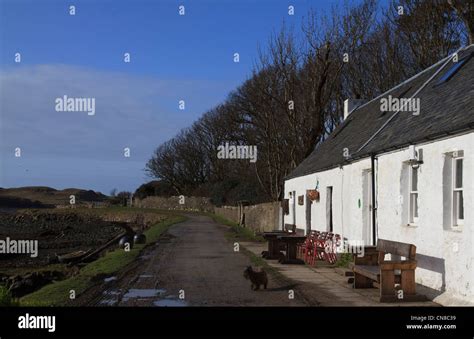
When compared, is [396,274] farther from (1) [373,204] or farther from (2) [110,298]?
(2) [110,298]

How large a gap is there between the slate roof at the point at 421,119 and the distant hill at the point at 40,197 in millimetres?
82971

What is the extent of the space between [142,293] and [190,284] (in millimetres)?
1644

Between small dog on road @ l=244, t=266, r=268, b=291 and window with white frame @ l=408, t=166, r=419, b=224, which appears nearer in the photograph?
small dog on road @ l=244, t=266, r=268, b=291

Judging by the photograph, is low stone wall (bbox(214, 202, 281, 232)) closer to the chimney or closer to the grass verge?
the chimney

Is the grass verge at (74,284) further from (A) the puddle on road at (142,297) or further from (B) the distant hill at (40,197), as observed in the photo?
(B) the distant hill at (40,197)

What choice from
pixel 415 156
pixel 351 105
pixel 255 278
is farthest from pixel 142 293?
pixel 351 105

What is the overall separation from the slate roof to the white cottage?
31 mm

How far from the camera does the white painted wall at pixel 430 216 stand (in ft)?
34.6

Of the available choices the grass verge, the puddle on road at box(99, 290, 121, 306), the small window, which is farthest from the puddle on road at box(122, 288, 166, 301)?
the small window

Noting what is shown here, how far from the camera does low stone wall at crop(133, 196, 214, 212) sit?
74469mm

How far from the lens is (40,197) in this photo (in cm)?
11269

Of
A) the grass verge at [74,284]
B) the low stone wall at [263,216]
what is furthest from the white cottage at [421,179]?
the low stone wall at [263,216]

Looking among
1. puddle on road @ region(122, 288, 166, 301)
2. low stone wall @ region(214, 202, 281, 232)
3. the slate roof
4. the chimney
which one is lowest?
puddle on road @ region(122, 288, 166, 301)
